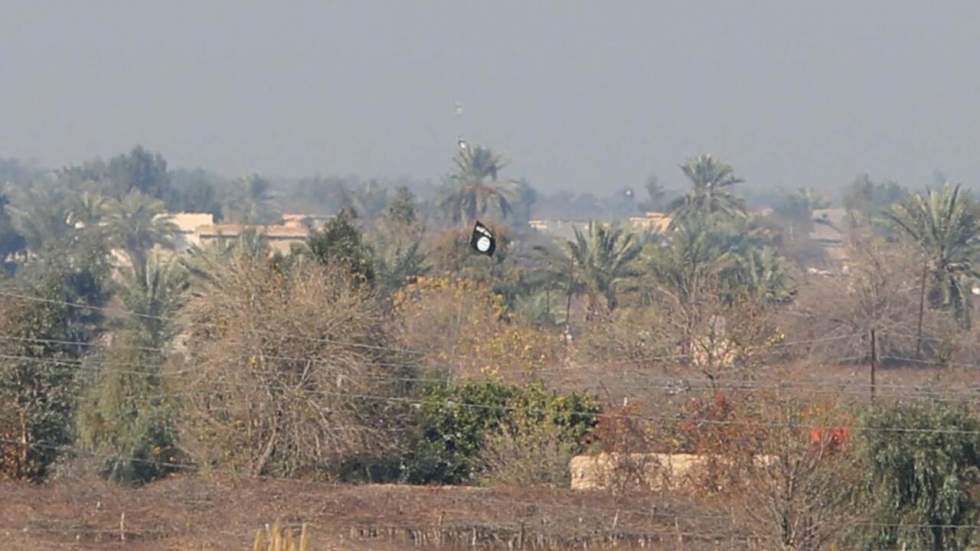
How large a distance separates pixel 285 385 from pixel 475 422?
161 inches

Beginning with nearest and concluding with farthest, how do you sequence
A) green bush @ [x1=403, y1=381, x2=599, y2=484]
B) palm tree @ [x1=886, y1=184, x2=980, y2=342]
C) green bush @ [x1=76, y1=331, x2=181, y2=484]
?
green bush @ [x1=76, y1=331, x2=181, y2=484] → green bush @ [x1=403, y1=381, x2=599, y2=484] → palm tree @ [x1=886, y1=184, x2=980, y2=342]

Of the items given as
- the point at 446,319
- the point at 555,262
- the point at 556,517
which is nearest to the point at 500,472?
the point at 556,517

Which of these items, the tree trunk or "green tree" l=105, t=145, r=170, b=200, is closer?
the tree trunk

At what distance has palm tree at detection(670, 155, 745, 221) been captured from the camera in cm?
8312

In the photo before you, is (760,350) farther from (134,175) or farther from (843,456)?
(134,175)

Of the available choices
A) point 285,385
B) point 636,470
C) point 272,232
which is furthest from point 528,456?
point 272,232

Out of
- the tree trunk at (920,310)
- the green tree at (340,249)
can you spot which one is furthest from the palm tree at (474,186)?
the green tree at (340,249)

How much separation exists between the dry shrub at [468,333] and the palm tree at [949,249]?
13655 millimetres

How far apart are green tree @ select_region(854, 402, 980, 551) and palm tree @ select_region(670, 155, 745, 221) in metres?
58.5

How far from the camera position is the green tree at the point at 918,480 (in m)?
23.5

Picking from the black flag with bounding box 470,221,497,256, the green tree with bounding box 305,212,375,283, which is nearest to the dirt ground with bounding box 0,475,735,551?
the black flag with bounding box 470,221,497,256

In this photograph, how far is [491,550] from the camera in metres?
24.5

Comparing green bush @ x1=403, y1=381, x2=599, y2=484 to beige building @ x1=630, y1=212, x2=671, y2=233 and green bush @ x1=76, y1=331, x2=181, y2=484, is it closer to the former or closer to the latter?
green bush @ x1=76, y1=331, x2=181, y2=484

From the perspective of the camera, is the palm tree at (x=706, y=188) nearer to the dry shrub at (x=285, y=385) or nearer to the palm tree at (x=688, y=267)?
the palm tree at (x=688, y=267)
